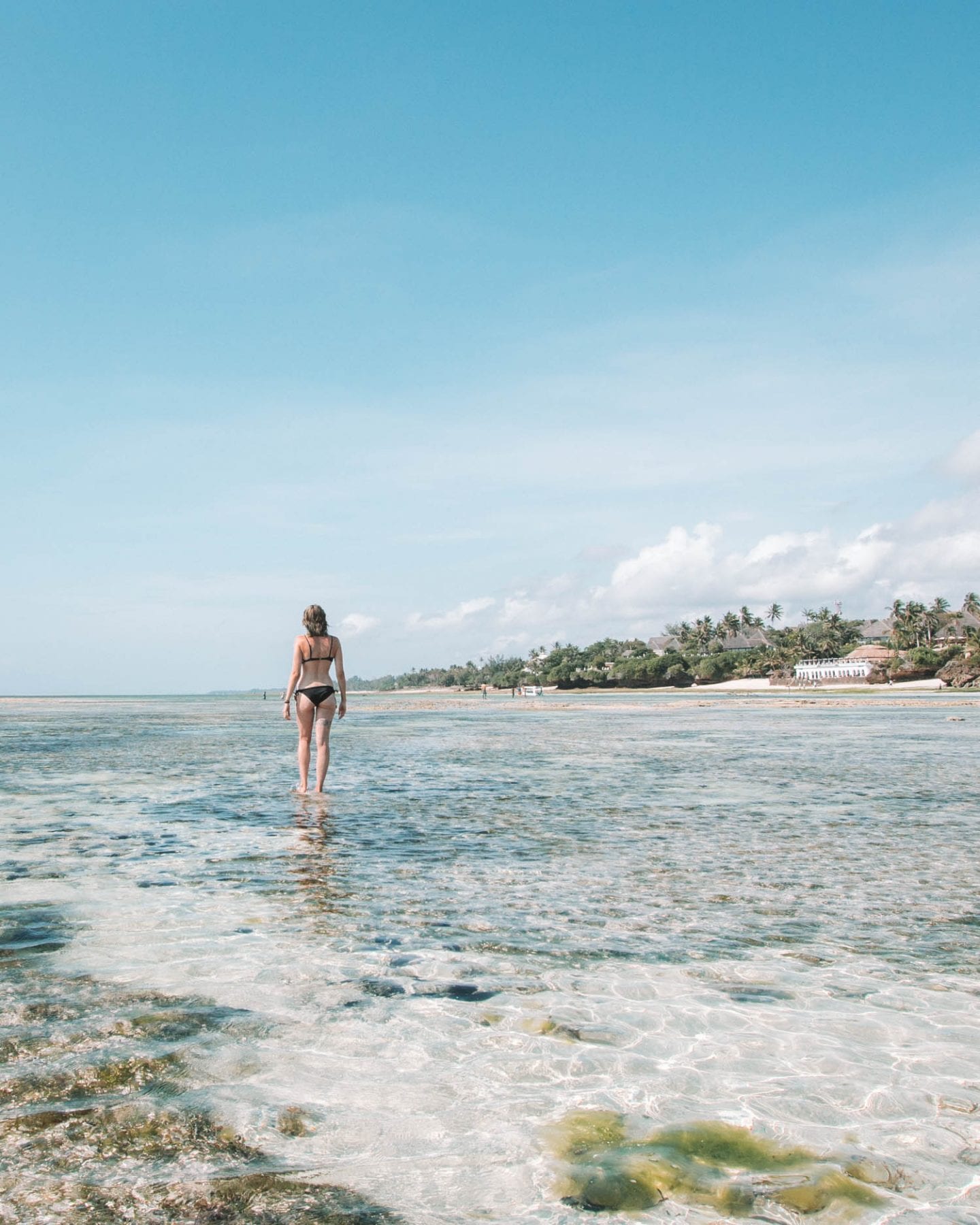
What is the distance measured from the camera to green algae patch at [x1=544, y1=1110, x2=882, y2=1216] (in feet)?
9.14

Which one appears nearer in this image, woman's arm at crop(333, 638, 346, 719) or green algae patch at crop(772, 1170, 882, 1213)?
green algae patch at crop(772, 1170, 882, 1213)

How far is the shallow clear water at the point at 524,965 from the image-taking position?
3.24 metres

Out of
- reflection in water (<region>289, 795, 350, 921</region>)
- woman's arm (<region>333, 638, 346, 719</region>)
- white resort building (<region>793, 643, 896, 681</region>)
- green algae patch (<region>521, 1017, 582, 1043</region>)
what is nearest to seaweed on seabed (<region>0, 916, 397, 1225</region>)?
green algae patch (<region>521, 1017, 582, 1043</region>)

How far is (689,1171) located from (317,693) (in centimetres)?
1119

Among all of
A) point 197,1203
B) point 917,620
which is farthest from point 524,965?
point 917,620

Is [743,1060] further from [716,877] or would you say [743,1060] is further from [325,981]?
[716,877]

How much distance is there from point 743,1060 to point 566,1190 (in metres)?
1.37

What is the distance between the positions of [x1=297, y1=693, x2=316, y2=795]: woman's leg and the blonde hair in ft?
3.22

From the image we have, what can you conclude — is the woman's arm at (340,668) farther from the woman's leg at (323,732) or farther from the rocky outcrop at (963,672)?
the rocky outcrop at (963,672)

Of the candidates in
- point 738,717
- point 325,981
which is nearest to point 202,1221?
point 325,981

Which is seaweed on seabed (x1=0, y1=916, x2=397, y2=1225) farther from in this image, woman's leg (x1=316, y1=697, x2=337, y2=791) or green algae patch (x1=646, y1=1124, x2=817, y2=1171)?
woman's leg (x1=316, y1=697, x2=337, y2=791)

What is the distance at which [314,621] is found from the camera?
1370 centimetres

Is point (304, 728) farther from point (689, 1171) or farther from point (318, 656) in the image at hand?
point (689, 1171)

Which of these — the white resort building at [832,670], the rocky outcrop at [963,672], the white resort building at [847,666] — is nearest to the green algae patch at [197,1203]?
the rocky outcrop at [963,672]
